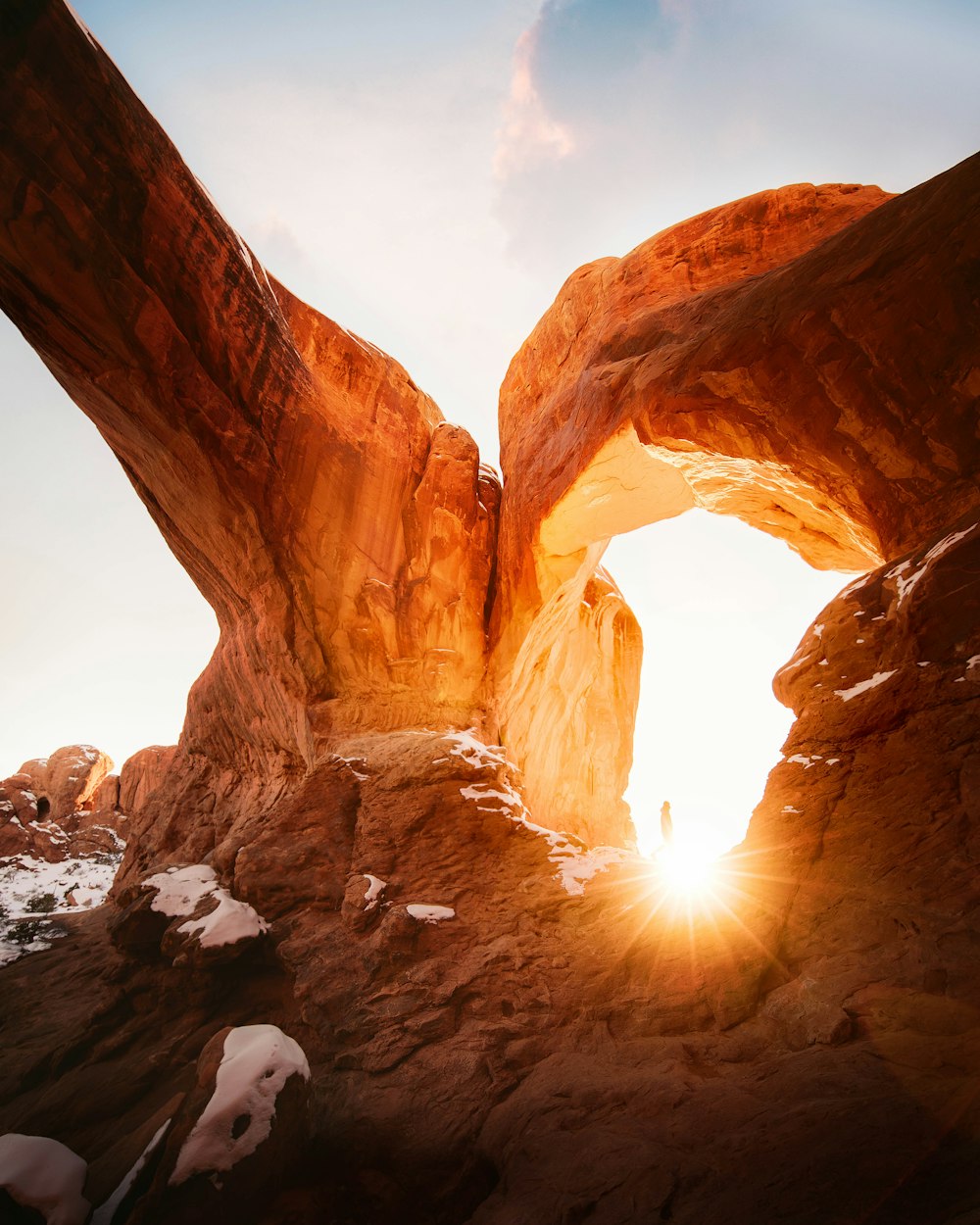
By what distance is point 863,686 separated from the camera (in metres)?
5.93

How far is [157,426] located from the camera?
9.69 m

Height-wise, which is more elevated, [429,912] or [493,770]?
[493,770]

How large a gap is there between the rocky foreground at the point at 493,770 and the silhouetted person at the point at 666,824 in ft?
38.4

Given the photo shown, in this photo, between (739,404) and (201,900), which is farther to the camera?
(739,404)

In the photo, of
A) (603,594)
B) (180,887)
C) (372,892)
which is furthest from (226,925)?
(603,594)

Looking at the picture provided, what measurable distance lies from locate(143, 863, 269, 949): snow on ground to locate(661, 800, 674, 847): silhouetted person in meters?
20.4

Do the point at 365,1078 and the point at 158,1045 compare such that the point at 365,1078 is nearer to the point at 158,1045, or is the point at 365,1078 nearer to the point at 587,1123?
the point at 587,1123

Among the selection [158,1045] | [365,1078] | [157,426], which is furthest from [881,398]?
[158,1045]

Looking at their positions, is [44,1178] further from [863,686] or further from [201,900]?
[863,686]

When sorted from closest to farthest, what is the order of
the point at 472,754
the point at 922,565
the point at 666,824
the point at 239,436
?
the point at 922,565 → the point at 472,754 → the point at 239,436 → the point at 666,824

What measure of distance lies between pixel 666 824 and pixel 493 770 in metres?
18.8

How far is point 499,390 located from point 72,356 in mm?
11188

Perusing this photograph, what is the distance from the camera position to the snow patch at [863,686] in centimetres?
575

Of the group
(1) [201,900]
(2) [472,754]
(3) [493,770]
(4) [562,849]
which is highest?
(2) [472,754]
